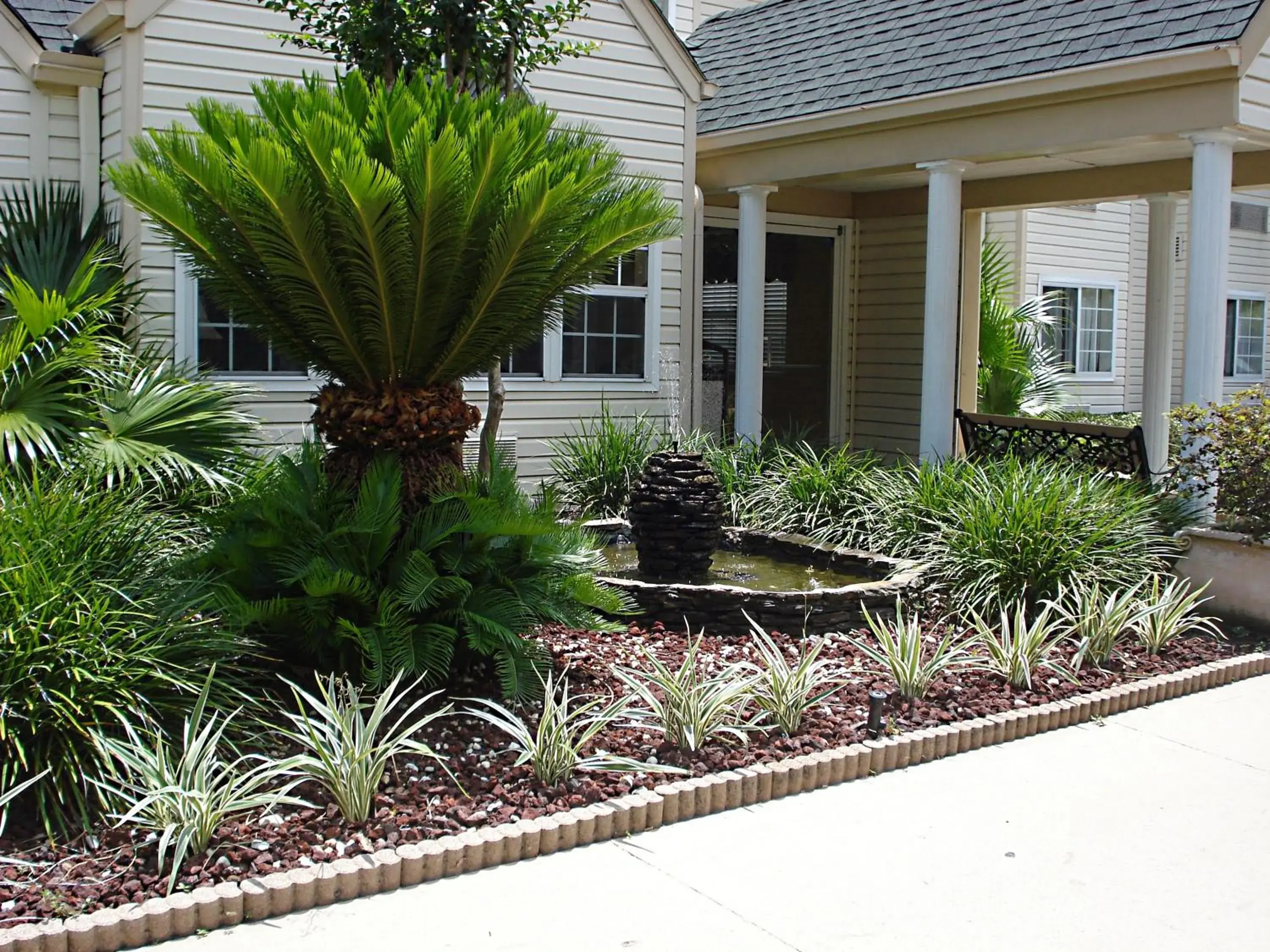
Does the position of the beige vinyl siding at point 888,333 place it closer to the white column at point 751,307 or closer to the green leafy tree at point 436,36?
the white column at point 751,307

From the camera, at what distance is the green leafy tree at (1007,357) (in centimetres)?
1452

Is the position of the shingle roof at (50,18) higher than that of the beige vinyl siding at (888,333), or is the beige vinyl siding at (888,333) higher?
the shingle roof at (50,18)

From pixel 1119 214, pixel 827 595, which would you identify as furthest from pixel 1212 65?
pixel 1119 214

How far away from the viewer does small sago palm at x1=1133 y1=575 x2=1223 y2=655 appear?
7.40m

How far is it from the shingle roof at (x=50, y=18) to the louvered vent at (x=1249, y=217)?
55.1ft

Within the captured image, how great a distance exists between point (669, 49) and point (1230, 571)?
629 centimetres

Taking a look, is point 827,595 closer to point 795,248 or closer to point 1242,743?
point 1242,743

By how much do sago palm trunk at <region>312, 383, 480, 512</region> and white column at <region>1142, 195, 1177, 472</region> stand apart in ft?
26.1

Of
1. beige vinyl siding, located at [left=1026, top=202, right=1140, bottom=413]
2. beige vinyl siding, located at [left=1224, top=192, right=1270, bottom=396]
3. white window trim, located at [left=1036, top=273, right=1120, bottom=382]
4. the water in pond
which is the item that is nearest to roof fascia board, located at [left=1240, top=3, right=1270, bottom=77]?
the water in pond

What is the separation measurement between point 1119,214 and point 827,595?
1347 centimetres

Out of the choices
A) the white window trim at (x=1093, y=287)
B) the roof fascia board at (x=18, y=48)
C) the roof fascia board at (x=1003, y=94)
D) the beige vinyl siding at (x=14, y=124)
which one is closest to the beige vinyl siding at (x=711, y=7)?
the roof fascia board at (x=1003, y=94)

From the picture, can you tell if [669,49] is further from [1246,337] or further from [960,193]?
[1246,337]

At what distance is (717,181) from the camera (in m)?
12.1

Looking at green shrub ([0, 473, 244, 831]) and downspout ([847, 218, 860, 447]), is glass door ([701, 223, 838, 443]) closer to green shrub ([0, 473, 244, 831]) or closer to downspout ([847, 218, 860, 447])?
downspout ([847, 218, 860, 447])
